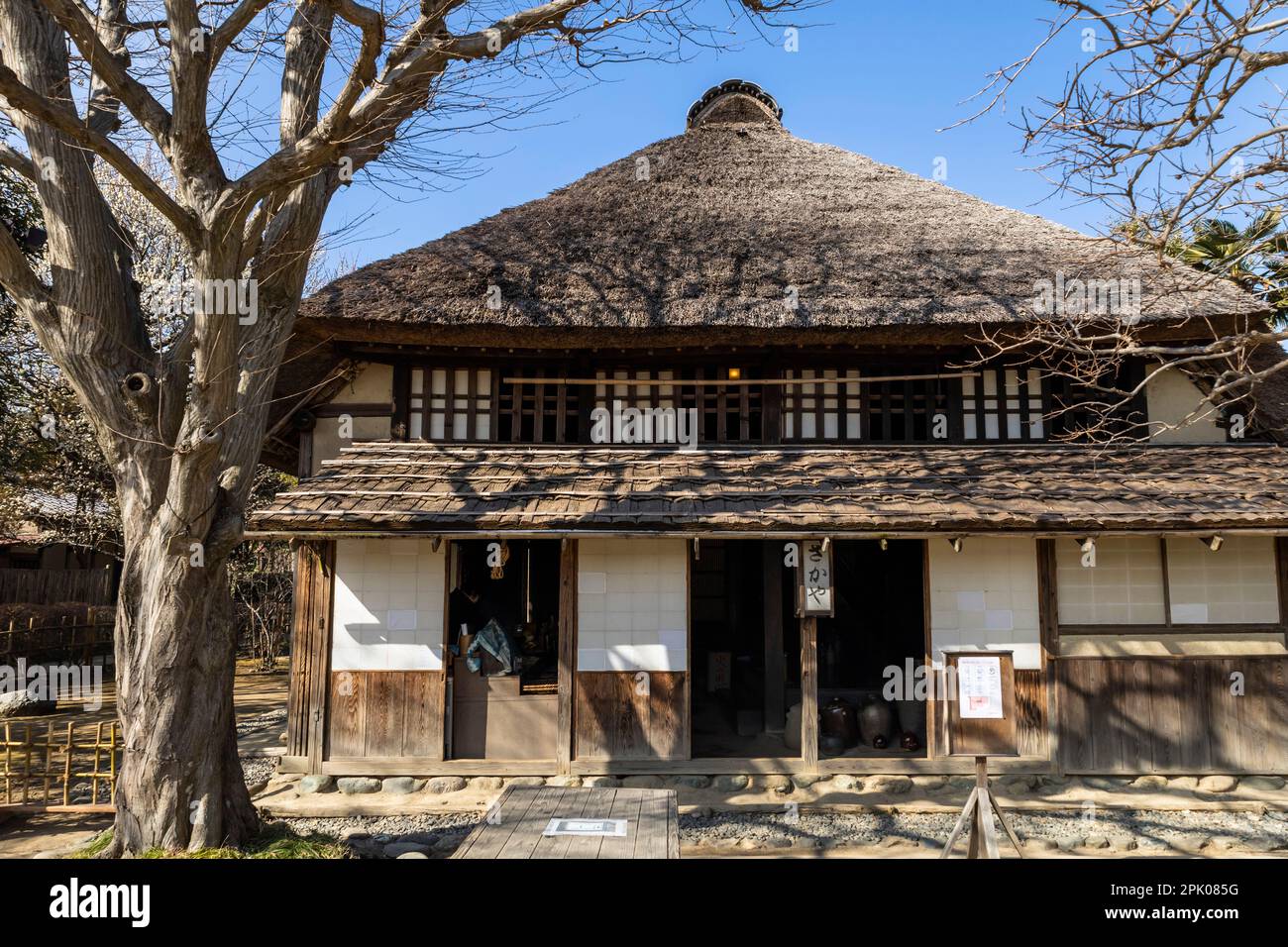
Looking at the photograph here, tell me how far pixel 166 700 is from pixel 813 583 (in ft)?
17.7

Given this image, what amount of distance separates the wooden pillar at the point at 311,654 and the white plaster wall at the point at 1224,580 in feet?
27.9

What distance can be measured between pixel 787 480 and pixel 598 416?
2320mm

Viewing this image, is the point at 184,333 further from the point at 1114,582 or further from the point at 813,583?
the point at 1114,582

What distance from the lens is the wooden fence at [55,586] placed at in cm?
1605

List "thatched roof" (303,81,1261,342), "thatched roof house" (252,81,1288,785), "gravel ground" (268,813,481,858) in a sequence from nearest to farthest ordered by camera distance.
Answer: "gravel ground" (268,813,481,858)
"thatched roof house" (252,81,1288,785)
"thatched roof" (303,81,1261,342)

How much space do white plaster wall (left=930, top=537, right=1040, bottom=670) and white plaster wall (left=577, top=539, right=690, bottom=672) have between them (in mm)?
2613

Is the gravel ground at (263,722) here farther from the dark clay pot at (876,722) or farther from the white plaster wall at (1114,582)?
the white plaster wall at (1114,582)

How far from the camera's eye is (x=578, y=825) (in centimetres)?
419

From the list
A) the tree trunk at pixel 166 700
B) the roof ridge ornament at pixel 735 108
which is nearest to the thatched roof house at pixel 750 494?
the tree trunk at pixel 166 700

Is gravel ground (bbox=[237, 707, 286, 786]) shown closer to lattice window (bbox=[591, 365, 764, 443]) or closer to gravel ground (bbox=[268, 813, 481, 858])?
gravel ground (bbox=[268, 813, 481, 858])

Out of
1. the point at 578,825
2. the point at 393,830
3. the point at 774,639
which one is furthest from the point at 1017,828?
the point at 393,830

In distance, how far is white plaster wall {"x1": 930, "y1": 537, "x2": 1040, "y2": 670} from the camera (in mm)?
7355

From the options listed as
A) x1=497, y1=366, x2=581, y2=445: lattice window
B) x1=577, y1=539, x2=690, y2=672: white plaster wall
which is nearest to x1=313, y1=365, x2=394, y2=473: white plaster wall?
x1=497, y1=366, x2=581, y2=445: lattice window

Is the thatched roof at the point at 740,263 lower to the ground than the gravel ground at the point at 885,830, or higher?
higher
